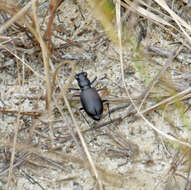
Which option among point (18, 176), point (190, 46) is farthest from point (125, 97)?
point (18, 176)

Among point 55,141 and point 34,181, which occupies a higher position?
point 55,141

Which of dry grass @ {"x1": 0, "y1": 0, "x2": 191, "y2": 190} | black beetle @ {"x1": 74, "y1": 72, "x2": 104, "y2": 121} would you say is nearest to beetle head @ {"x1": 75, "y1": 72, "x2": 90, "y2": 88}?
black beetle @ {"x1": 74, "y1": 72, "x2": 104, "y2": 121}

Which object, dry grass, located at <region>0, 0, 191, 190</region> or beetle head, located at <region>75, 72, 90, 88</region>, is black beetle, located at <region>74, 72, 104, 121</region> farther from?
dry grass, located at <region>0, 0, 191, 190</region>

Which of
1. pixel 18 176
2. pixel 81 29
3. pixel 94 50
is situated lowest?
pixel 18 176

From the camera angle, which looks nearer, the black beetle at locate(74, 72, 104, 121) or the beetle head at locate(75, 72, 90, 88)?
the black beetle at locate(74, 72, 104, 121)

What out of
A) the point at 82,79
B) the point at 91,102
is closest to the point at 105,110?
the point at 91,102

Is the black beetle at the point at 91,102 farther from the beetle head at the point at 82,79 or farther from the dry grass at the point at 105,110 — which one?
the dry grass at the point at 105,110

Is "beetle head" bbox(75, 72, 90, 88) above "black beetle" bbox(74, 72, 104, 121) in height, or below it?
above

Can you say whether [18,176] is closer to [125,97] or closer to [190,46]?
[125,97]
